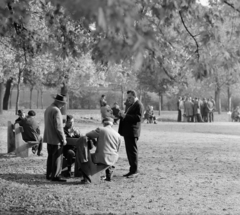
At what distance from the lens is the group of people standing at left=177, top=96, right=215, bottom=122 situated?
3969cm

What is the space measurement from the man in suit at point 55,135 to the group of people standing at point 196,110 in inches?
1155

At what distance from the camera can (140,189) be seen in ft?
32.2

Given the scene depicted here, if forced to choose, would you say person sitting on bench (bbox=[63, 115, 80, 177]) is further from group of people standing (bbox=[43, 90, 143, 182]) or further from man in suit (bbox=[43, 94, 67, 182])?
man in suit (bbox=[43, 94, 67, 182])

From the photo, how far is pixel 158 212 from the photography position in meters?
7.80

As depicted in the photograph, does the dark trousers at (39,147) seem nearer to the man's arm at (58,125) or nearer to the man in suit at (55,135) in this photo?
the man in suit at (55,135)

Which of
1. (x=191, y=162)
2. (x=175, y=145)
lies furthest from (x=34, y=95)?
(x=191, y=162)

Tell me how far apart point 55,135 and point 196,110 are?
98.1ft

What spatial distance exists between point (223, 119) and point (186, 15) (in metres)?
38.0

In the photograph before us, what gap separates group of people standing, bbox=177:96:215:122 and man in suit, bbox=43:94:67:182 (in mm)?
29335

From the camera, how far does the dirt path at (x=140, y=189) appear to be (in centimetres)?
801

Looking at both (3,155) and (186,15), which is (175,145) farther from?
(186,15)

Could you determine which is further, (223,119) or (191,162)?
(223,119)

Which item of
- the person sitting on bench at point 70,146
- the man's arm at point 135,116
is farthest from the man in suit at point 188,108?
the man's arm at point 135,116

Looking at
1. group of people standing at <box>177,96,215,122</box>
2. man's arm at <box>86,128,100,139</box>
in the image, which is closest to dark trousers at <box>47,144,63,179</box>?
man's arm at <box>86,128,100,139</box>
